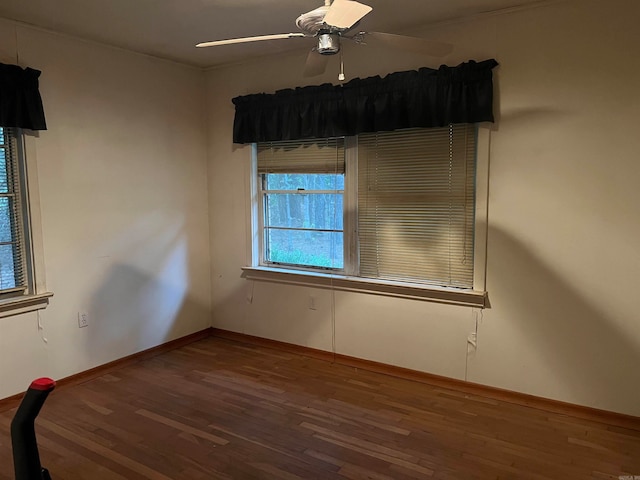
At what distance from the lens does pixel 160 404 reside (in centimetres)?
316

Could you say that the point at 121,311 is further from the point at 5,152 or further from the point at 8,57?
the point at 8,57

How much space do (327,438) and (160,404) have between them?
1230 millimetres

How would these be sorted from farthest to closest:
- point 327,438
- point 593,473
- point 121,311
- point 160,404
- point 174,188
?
1. point 174,188
2. point 121,311
3. point 160,404
4. point 327,438
5. point 593,473

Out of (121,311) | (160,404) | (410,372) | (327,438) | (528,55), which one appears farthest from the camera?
(121,311)

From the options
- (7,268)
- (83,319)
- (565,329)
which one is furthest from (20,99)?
(565,329)

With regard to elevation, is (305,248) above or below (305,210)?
below

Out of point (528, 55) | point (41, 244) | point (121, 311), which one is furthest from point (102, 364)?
point (528, 55)

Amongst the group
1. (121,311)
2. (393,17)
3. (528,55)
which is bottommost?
(121,311)

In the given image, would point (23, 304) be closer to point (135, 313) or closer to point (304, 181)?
point (135, 313)

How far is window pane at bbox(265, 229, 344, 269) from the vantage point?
3943mm

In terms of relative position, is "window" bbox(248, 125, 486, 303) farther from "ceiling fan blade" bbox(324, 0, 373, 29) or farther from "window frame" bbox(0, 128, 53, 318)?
"window frame" bbox(0, 128, 53, 318)

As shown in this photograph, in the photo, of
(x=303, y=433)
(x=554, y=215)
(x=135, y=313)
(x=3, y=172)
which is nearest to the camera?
(x=303, y=433)

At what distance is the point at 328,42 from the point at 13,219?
252 centimetres

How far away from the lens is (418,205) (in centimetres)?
344
